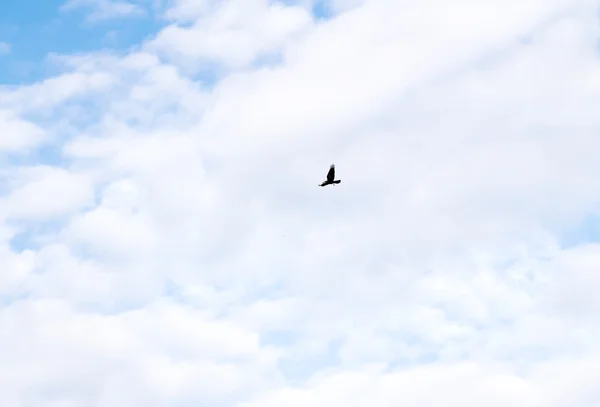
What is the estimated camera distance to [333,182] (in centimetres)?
1852
